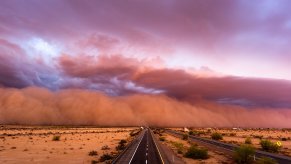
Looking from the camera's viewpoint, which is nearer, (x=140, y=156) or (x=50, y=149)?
(x=140, y=156)

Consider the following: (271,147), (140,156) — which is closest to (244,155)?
(140,156)

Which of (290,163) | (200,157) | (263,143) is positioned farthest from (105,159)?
(263,143)

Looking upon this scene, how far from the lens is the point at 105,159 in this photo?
34719 millimetres

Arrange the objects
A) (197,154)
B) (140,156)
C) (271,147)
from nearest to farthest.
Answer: (140,156), (197,154), (271,147)

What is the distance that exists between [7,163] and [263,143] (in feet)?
148

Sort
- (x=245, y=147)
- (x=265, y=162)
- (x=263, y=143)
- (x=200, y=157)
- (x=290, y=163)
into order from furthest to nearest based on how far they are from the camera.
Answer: (x=263, y=143), (x=200, y=157), (x=245, y=147), (x=290, y=163), (x=265, y=162)

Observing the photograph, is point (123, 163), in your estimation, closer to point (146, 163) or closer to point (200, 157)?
point (146, 163)

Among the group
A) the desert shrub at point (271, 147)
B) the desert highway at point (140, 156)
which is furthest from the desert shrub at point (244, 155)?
the desert shrub at point (271, 147)

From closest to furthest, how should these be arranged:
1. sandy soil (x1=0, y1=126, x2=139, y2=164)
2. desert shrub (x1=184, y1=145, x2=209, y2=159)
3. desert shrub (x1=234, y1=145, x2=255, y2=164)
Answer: desert shrub (x1=234, y1=145, x2=255, y2=164) < sandy soil (x1=0, y1=126, x2=139, y2=164) < desert shrub (x1=184, y1=145, x2=209, y2=159)

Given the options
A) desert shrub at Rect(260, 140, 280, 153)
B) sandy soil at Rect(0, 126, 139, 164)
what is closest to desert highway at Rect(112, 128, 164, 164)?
sandy soil at Rect(0, 126, 139, 164)

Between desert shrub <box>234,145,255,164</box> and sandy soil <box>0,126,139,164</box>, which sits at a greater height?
desert shrub <box>234,145,255,164</box>

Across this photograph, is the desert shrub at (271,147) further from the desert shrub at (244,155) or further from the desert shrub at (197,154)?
the desert shrub at (197,154)

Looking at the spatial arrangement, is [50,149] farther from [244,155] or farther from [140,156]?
[244,155]

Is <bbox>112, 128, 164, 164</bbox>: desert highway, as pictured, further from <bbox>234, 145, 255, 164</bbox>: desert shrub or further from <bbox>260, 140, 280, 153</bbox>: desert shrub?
<bbox>260, 140, 280, 153</bbox>: desert shrub
